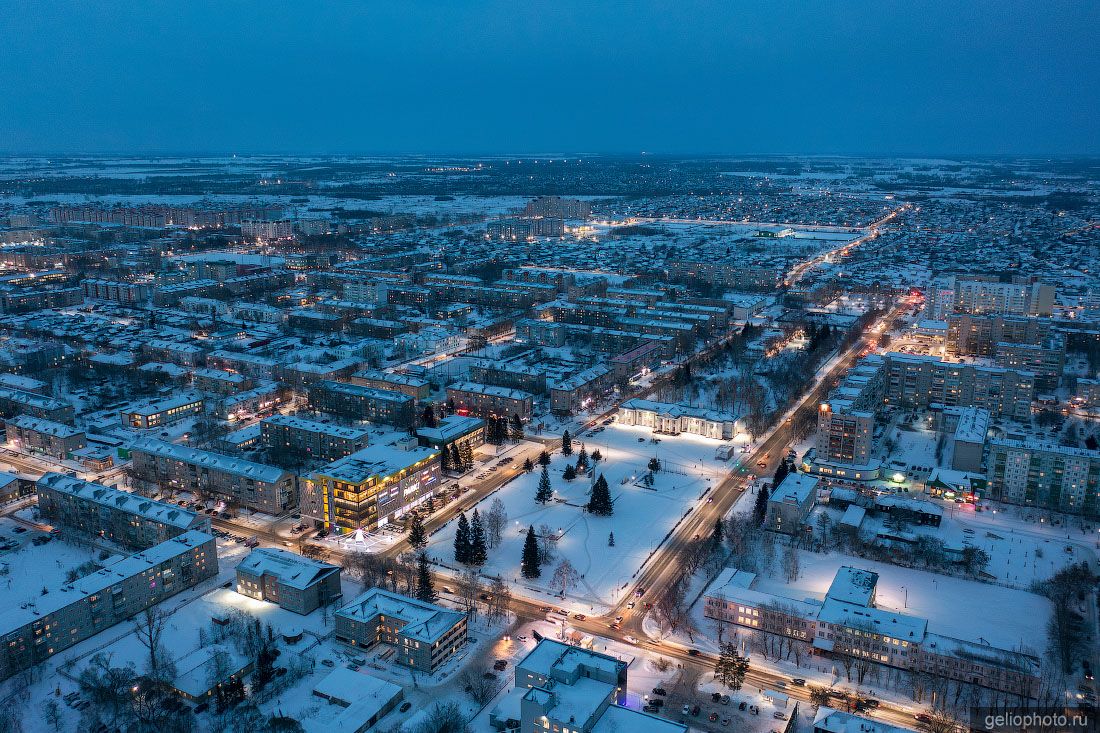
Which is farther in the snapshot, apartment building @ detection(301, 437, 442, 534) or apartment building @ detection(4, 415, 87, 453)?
apartment building @ detection(4, 415, 87, 453)

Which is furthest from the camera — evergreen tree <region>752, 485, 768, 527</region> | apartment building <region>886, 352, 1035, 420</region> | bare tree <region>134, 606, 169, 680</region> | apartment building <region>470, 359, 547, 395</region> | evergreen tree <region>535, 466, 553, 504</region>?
apartment building <region>470, 359, 547, 395</region>

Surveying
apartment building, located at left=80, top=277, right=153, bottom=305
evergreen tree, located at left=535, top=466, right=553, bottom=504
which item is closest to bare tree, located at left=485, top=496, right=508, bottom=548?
evergreen tree, located at left=535, top=466, right=553, bottom=504

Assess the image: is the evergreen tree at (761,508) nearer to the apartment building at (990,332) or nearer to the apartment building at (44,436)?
the apartment building at (990,332)

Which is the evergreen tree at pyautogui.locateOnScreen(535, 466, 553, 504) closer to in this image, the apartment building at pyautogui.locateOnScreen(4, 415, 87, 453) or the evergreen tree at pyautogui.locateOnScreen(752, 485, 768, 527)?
the evergreen tree at pyautogui.locateOnScreen(752, 485, 768, 527)

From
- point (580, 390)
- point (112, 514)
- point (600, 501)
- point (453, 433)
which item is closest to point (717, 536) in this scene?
point (600, 501)

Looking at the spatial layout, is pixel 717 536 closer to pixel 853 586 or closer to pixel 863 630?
pixel 853 586
